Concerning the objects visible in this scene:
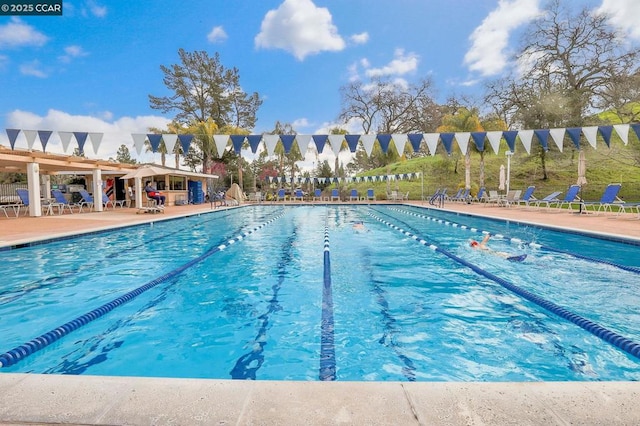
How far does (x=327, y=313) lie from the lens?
12.7 feet

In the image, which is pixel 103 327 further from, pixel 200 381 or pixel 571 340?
pixel 571 340

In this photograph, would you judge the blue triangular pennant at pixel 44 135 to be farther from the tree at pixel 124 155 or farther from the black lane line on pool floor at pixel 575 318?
the tree at pixel 124 155

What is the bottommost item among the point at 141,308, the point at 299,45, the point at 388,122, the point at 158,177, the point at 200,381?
the point at 141,308

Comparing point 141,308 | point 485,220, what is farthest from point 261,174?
point 141,308

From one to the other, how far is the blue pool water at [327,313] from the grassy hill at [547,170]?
18339 mm

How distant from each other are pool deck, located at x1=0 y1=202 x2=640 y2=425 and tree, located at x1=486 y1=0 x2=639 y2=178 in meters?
22.9

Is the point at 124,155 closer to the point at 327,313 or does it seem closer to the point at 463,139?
the point at 463,139

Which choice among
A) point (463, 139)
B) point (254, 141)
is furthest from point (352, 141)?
point (463, 139)

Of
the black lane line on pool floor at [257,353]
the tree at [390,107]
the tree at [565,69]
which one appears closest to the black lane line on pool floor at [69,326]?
the black lane line on pool floor at [257,353]

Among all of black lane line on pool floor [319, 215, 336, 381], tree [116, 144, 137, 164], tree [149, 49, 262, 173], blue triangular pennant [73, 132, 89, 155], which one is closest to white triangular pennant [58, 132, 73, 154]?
blue triangular pennant [73, 132, 89, 155]

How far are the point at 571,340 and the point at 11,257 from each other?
28.1ft

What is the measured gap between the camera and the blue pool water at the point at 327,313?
2.77 meters

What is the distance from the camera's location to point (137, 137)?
41.2 feet

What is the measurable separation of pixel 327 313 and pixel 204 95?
33852mm
